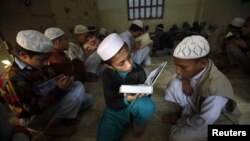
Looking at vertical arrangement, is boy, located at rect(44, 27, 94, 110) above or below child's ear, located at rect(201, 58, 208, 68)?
below

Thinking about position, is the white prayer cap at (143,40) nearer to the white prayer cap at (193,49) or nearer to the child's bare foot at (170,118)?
the child's bare foot at (170,118)

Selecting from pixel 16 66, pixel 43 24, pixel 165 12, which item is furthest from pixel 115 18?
pixel 16 66

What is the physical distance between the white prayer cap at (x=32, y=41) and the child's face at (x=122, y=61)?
0.61 meters

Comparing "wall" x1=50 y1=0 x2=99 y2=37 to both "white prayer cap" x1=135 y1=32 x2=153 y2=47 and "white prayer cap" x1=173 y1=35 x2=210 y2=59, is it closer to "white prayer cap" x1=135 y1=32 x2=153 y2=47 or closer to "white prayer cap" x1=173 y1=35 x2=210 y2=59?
"white prayer cap" x1=135 y1=32 x2=153 y2=47

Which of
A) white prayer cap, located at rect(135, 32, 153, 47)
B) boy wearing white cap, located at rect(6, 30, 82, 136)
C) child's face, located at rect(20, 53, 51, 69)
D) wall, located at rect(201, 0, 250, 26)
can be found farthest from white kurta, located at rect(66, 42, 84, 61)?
wall, located at rect(201, 0, 250, 26)

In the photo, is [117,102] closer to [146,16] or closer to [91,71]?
[91,71]

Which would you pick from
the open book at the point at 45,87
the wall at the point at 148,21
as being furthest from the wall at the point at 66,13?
the wall at the point at 148,21

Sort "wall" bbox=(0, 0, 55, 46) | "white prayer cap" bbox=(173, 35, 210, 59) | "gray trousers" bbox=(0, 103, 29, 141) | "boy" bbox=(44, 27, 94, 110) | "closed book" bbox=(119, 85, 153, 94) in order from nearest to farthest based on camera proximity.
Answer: "gray trousers" bbox=(0, 103, 29, 141)
"closed book" bbox=(119, 85, 153, 94)
"white prayer cap" bbox=(173, 35, 210, 59)
"boy" bbox=(44, 27, 94, 110)
"wall" bbox=(0, 0, 55, 46)

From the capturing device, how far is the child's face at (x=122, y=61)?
108 cm

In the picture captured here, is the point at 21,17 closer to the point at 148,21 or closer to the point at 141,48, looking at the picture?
the point at 141,48

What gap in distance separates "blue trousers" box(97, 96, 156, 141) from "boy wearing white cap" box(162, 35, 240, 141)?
11.2 inches

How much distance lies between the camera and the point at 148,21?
796cm

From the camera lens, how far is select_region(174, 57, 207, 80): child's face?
→ 1.07m

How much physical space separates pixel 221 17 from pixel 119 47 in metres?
5.76
